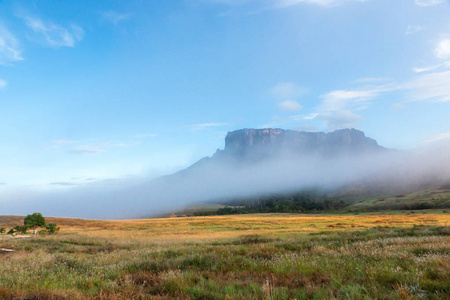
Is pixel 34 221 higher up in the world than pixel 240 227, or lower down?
higher up

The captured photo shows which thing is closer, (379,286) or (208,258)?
(379,286)

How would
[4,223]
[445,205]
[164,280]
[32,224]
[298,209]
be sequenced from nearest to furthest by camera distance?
[164,280], [32,224], [4,223], [445,205], [298,209]

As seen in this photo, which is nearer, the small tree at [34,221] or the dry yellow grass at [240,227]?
the dry yellow grass at [240,227]

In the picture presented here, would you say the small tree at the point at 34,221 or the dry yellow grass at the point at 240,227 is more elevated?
the small tree at the point at 34,221

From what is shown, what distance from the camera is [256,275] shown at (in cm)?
669

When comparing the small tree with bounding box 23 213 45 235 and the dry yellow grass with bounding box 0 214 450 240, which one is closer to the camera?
the dry yellow grass with bounding box 0 214 450 240

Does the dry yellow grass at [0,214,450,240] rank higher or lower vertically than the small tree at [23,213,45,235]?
lower

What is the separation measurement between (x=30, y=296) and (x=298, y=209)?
157180 mm

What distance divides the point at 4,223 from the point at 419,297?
86.8m

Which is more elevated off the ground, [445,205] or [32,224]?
A: [32,224]

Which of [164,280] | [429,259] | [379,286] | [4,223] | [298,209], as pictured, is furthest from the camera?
[298,209]

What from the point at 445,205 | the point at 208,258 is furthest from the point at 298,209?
the point at 208,258

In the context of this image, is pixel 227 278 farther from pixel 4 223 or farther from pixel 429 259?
pixel 4 223

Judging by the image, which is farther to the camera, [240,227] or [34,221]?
[240,227]
